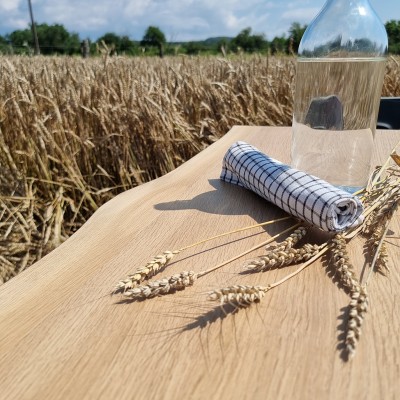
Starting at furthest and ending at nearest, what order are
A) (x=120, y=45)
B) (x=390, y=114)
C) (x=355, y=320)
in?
(x=120, y=45)
(x=390, y=114)
(x=355, y=320)

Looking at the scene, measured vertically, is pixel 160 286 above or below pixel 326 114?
below

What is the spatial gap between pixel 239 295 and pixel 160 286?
9 cm

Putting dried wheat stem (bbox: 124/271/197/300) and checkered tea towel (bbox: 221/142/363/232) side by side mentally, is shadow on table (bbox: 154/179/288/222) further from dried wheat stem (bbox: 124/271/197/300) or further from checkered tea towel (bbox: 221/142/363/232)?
dried wheat stem (bbox: 124/271/197/300)

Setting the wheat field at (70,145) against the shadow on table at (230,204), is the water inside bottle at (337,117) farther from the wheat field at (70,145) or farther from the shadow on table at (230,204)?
the wheat field at (70,145)

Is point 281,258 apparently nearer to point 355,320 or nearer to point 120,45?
point 355,320

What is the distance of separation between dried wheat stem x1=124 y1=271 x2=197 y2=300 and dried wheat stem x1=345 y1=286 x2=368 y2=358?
149 mm

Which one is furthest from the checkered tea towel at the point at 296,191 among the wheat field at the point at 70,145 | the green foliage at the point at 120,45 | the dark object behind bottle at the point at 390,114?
the green foliage at the point at 120,45

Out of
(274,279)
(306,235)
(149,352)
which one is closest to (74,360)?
(149,352)

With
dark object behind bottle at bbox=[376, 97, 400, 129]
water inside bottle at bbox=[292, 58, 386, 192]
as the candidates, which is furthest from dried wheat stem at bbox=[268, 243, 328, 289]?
dark object behind bottle at bbox=[376, 97, 400, 129]

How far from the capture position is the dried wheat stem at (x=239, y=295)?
309 millimetres

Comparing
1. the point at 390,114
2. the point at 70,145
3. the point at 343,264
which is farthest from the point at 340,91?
the point at 70,145

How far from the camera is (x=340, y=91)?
2.07ft

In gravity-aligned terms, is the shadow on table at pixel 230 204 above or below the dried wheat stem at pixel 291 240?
below

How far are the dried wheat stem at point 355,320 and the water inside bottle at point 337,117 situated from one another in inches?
13.2
